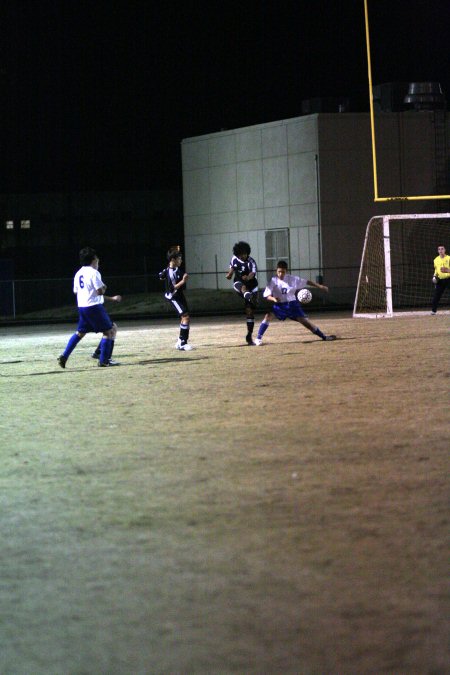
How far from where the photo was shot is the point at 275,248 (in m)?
48.2

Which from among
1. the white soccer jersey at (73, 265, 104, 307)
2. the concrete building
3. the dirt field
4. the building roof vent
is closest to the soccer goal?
the concrete building

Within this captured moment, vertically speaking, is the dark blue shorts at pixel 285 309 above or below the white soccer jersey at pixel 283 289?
below

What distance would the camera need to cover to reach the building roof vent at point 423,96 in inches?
1892

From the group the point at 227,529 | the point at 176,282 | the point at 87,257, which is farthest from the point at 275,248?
the point at 227,529

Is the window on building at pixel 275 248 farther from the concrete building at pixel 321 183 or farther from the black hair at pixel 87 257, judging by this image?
the black hair at pixel 87 257

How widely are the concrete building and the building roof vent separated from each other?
1.49ft

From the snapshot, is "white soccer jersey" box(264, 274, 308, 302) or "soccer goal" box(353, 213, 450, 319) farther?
"soccer goal" box(353, 213, 450, 319)

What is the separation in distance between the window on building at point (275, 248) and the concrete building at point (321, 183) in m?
0.04

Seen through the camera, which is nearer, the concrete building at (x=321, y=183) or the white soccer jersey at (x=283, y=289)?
the white soccer jersey at (x=283, y=289)

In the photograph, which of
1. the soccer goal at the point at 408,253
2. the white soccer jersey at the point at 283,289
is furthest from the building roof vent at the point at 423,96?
the white soccer jersey at the point at 283,289

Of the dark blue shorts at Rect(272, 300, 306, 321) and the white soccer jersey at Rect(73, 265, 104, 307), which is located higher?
the white soccer jersey at Rect(73, 265, 104, 307)

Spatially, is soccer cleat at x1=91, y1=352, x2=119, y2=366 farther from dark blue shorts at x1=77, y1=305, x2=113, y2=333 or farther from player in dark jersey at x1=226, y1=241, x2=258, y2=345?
player in dark jersey at x1=226, y1=241, x2=258, y2=345

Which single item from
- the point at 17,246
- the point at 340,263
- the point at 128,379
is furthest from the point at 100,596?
the point at 17,246

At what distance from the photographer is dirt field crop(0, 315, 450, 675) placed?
4844 mm
